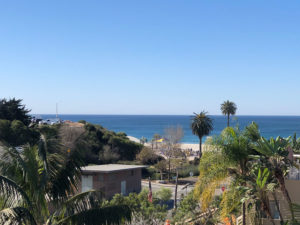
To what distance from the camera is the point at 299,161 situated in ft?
37.6

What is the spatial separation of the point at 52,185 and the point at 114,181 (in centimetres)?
2243

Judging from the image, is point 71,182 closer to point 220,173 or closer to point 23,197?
point 23,197

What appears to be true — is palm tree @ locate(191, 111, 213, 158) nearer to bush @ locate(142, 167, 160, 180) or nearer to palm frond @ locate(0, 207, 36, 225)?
bush @ locate(142, 167, 160, 180)

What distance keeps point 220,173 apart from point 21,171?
5.56 metres

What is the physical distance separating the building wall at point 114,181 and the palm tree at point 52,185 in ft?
65.2

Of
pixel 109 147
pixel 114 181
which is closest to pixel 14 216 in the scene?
pixel 114 181

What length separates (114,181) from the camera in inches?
1233

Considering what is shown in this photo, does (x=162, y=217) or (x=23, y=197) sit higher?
(x=23, y=197)

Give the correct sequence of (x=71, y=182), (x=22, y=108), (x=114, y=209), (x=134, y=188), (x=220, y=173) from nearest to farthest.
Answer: (x=114, y=209) < (x=71, y=182) < (x=220, y=173) < (x=134, y=188) < (x=22, y=108)

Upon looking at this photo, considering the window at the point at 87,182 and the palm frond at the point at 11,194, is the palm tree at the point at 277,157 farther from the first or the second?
the window at the point at 87,182

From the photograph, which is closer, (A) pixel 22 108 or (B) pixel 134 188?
(B) pixel 134 188

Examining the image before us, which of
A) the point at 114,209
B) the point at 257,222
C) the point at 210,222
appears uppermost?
the point at 114,209

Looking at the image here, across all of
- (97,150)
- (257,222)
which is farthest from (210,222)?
(97,150)

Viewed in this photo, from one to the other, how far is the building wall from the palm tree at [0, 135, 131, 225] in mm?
19883
